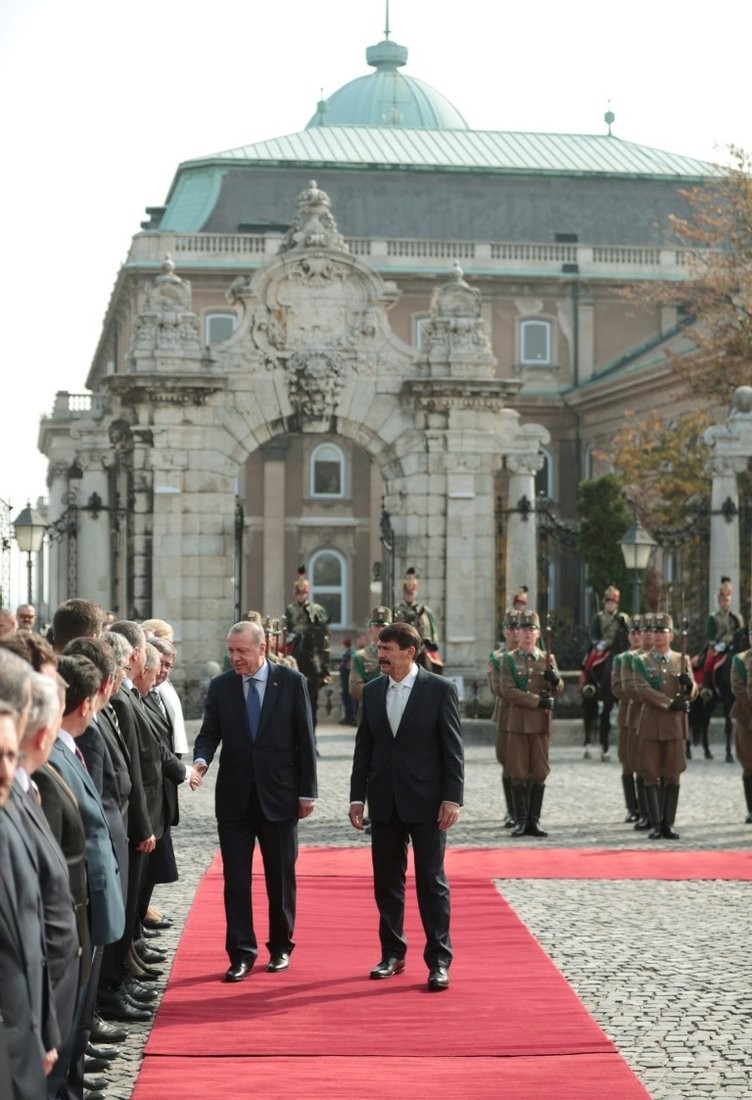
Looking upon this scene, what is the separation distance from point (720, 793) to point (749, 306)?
73.5 ft

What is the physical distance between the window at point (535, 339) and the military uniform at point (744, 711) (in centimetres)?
4700

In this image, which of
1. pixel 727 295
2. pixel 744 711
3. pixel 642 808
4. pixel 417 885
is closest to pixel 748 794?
pixel 744 711

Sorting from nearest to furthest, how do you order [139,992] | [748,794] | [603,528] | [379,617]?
1. [139,992]
2. [748,794]
3. [379,617]
4. [603,528]

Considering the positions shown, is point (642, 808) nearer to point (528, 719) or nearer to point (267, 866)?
point (528, 719)

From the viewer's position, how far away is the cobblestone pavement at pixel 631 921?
8891mm

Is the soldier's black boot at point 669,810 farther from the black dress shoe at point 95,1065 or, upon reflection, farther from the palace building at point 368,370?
the palace building at point 368,370

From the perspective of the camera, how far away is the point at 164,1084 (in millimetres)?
8328

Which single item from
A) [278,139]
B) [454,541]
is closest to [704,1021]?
[454,541]

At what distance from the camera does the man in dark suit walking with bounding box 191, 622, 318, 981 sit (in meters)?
10.9

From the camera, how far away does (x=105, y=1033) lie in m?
9.21

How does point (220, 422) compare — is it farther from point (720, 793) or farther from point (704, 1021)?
point (704, 1021)

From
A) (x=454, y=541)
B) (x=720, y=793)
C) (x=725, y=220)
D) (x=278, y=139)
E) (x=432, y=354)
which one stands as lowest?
(x=720, y=793)

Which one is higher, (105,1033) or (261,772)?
(261,772)

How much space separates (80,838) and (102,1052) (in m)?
1.95
